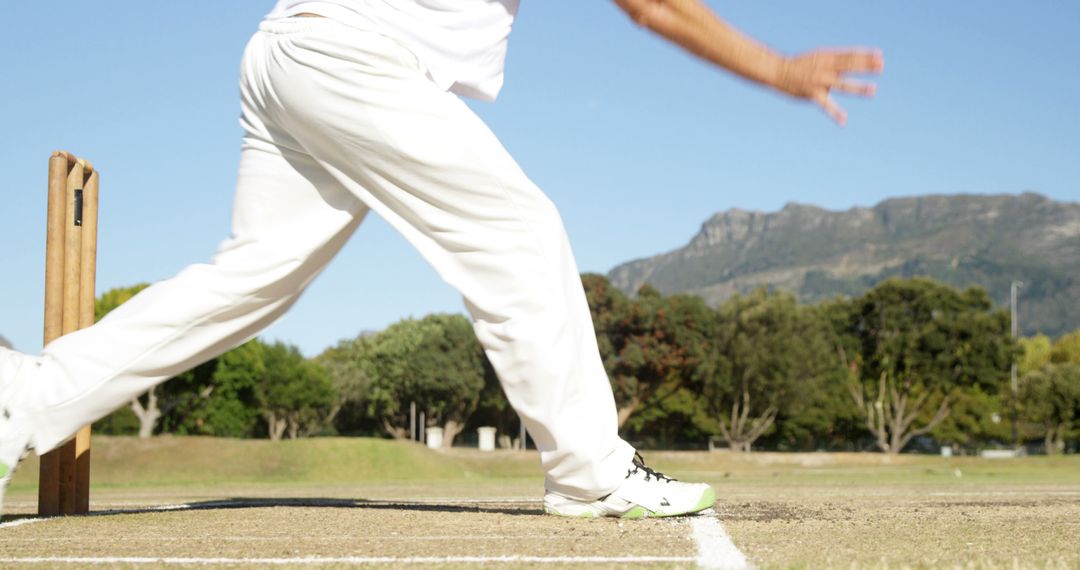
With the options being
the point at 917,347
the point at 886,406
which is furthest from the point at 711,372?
the point at 886,406

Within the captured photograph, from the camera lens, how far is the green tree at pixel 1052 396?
78.6m

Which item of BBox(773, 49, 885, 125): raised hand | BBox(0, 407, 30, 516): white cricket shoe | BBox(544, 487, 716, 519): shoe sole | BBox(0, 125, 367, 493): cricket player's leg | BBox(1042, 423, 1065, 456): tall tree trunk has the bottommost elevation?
BBox(1042, 423, 1065, 456): tall tree trunk

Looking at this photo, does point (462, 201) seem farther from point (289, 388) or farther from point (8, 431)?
point (289, 388)

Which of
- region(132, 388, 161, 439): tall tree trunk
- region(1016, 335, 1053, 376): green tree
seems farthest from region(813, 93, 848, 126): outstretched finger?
region(1016, 335, 1053, 376): green tree

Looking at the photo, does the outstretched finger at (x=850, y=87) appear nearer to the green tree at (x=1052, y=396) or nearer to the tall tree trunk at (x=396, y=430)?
the tall tree trunk at (x=396, y=430)

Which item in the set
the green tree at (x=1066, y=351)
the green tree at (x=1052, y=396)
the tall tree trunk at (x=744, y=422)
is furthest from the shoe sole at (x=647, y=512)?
the green tree at (x=1066, y=351)

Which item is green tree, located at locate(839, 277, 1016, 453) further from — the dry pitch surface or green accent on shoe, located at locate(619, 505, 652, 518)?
green accent on shoe, located at locate(619, 505, 652, 518)

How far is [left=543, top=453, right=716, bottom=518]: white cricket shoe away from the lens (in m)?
4.35

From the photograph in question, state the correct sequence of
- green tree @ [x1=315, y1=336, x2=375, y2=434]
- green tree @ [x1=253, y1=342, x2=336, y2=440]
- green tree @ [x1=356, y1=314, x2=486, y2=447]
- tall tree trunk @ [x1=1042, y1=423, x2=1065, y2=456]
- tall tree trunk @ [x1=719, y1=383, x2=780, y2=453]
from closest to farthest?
tall tree trunk @ [x1=719, y1=383, x2=780, y2=453], green tree @ [x1=356, y1=314, x2=486, y2=447], green tree @ [x1=253, y1=342, x2=336, y2=440], green tree @ [x1=315, y1=336, x2=375, y2=434], tall tree trunk @ [x1=1042, y1=423, x2=1065, y2=456]

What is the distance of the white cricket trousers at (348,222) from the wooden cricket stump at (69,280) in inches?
44.6

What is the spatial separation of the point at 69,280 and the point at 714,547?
3710 mm

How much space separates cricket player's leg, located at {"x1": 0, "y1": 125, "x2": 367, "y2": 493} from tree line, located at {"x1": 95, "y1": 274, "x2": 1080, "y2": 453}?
5354 cm

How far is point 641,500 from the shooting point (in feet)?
14.3

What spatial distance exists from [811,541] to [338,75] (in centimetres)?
237
